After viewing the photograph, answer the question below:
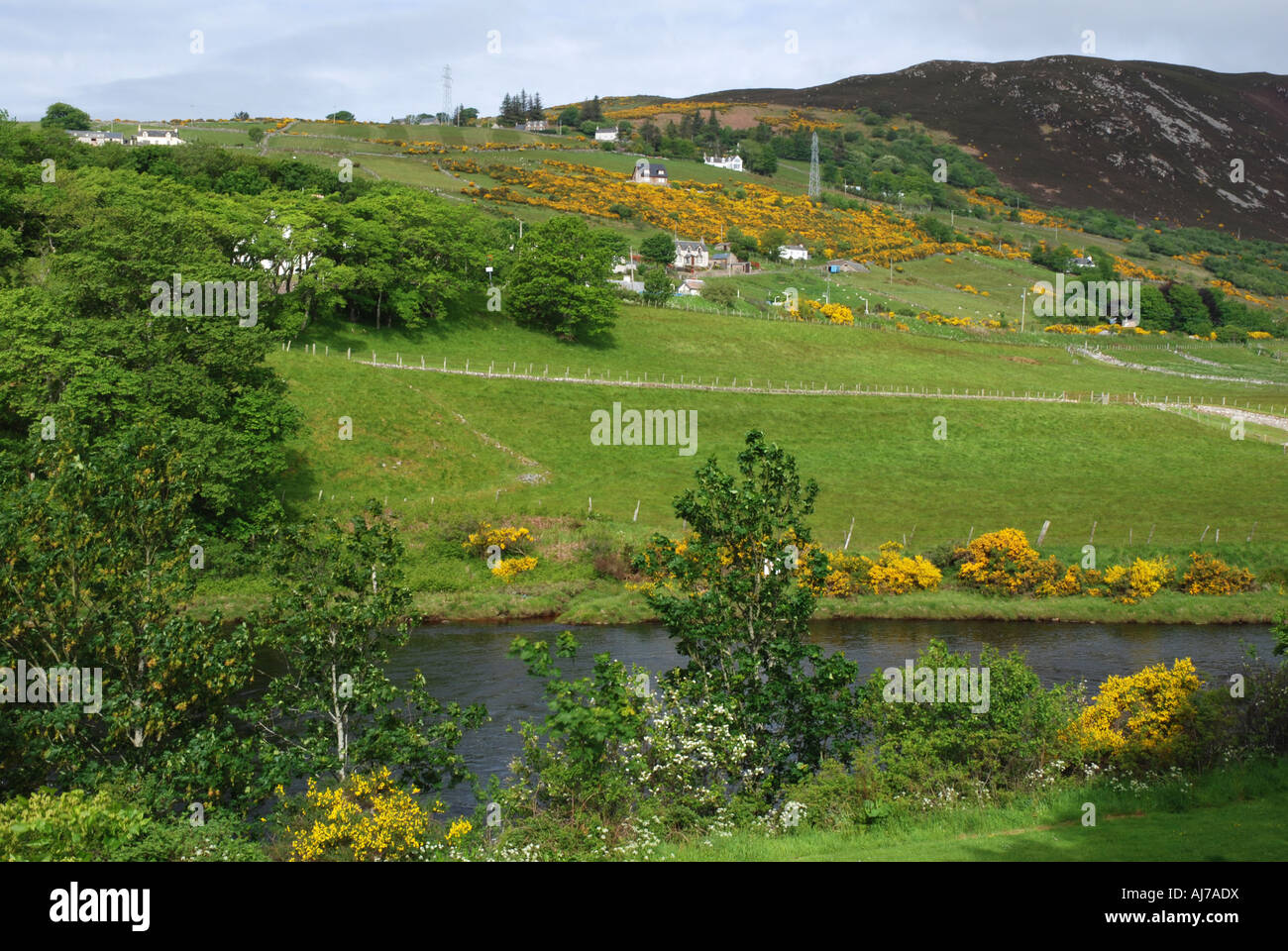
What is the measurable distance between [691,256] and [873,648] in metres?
118

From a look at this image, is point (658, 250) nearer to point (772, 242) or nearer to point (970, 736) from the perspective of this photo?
point (772, 242)

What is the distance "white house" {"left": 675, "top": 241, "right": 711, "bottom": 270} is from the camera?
511 feet

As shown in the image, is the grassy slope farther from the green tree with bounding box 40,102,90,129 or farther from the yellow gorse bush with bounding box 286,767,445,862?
the green tree with bounding box 40,102,90,129

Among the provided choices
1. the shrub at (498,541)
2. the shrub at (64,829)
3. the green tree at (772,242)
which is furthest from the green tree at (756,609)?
the green tree at (772,242)

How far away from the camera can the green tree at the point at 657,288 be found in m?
119

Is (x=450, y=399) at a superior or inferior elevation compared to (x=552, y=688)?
superior

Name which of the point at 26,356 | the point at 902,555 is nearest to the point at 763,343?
the point at 902,555

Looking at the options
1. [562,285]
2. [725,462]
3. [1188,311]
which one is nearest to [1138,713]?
Result: [725,462]

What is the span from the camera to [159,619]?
25.1m

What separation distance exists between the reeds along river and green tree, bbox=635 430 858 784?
34.1 feet

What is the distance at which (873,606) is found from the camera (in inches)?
2052
